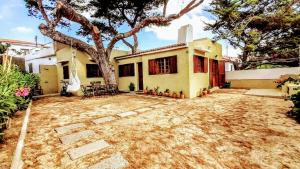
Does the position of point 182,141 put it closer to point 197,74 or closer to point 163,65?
point 197,74

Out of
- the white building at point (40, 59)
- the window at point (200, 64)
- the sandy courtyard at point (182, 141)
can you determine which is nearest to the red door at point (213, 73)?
the window at point (200, 64)

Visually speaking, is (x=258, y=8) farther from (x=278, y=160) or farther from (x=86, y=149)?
(x=86, y=149)

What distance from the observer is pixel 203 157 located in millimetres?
A: 3004

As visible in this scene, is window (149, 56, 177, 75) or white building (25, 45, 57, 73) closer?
window (149, 56, 177, 75)

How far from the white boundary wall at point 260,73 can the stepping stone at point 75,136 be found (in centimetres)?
1330

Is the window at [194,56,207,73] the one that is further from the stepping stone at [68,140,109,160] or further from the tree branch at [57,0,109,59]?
the stepping stone at [68,140,109,160]

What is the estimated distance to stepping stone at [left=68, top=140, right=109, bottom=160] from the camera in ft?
10.4

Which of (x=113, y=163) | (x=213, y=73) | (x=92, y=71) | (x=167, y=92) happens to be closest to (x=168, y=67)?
(x=167, y=92)

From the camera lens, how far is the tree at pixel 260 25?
14273 mm

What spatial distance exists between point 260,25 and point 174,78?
1159cm

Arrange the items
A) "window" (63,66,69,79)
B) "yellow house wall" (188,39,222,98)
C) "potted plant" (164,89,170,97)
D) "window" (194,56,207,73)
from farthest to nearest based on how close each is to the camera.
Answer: "window" (63,66,69,79) < "potted plant" (164,89,170,97) < "window" (194,56,207,73) < "yellow house wall" (188,39,222,98)

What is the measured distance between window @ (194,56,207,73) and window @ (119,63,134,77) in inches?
206

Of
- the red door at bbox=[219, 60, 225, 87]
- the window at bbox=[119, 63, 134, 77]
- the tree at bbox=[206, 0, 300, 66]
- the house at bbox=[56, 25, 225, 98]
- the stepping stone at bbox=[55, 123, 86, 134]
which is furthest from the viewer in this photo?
the tree at bbox=[206, 0, 300, 66]

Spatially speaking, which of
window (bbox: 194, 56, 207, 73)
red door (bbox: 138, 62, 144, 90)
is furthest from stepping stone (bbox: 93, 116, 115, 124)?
red door (bbox: 138, 62, 144, 90)
